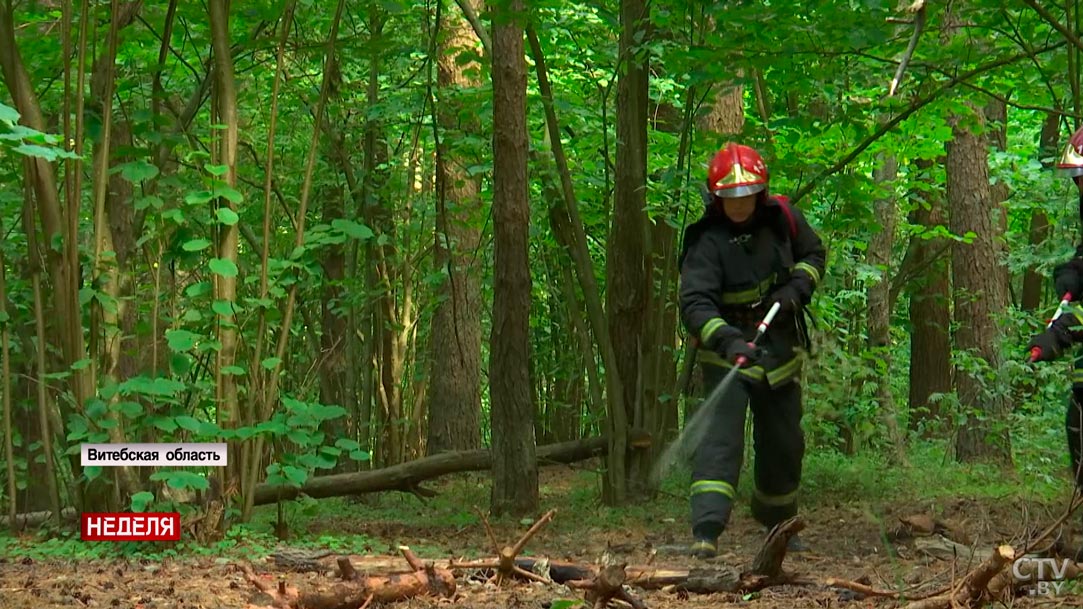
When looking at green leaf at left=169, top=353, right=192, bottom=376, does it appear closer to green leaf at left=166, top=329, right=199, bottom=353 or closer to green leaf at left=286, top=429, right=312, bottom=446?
green leaf at left=166, top=329, right=199, bottom=353

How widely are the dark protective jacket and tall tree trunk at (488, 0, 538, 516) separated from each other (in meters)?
1.71

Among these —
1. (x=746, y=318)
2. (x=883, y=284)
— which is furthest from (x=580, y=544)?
(x=883, y=284)

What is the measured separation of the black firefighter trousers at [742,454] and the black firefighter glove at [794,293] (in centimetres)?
43

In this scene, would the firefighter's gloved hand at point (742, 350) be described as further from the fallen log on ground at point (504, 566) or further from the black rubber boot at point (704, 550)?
the fallen log on ground at point (504, 566)

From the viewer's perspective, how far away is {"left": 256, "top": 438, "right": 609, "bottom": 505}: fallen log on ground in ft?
28.4

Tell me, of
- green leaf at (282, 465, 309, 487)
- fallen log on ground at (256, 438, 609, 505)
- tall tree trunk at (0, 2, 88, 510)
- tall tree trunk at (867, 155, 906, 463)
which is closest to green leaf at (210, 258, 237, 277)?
tall tree trunk at (0, 2, 88, 510)

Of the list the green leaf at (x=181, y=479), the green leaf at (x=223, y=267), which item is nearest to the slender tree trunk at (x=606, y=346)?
the green leaf at (x=223, y=267)

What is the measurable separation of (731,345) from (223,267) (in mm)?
2544

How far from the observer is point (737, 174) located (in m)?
5.92

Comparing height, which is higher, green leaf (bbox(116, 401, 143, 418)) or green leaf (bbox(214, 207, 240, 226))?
green leaf (bbox(214, 207, 240, 226))

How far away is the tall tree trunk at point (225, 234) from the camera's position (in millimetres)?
6086

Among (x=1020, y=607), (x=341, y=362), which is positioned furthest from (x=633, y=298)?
(x=341, y=362)

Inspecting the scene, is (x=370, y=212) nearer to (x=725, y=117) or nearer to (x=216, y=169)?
(x=725, y=117)

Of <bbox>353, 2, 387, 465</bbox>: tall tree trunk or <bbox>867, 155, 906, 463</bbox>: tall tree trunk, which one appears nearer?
<bbox>353, 2, 387, 465</bbox>: tall tree trunk
